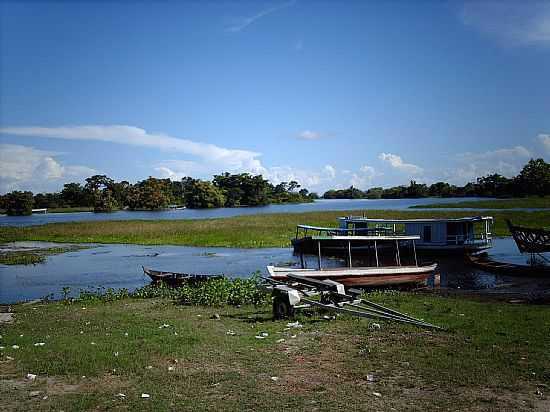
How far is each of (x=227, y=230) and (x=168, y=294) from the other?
45.3 meters

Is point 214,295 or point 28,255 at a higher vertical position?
point 214,295

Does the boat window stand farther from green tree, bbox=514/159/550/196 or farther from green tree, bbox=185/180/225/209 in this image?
green tree, bbox=185/180/225/209

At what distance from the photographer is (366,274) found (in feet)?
84.0

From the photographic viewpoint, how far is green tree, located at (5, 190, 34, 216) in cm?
17588

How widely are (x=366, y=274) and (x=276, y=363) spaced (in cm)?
1462

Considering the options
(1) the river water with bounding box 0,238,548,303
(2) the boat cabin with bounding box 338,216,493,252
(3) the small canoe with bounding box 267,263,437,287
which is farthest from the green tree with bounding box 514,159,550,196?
(3) the small canoe with bounding box 267,263,437,287

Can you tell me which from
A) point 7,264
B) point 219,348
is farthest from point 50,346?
point 7,264

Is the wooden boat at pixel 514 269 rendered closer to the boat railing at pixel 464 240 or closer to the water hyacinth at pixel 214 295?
the boat railing at pixel 464 240

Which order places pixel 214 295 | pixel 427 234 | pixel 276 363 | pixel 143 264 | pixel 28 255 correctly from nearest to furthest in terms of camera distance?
1. pixel 276 363
2. pixel 214 295
3. pixel 143 264
4. pixel 427 234
5. pixel 28 255

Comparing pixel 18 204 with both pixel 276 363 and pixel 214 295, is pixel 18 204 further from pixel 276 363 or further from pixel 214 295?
pixel 276 363

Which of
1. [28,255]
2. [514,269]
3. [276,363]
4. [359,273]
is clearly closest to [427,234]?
[514,269]

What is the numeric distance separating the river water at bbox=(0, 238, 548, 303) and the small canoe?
10.5ft

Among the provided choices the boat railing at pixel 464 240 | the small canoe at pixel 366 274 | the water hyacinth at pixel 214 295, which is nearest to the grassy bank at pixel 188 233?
the boat railing at pixel 464 240

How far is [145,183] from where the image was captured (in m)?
200
